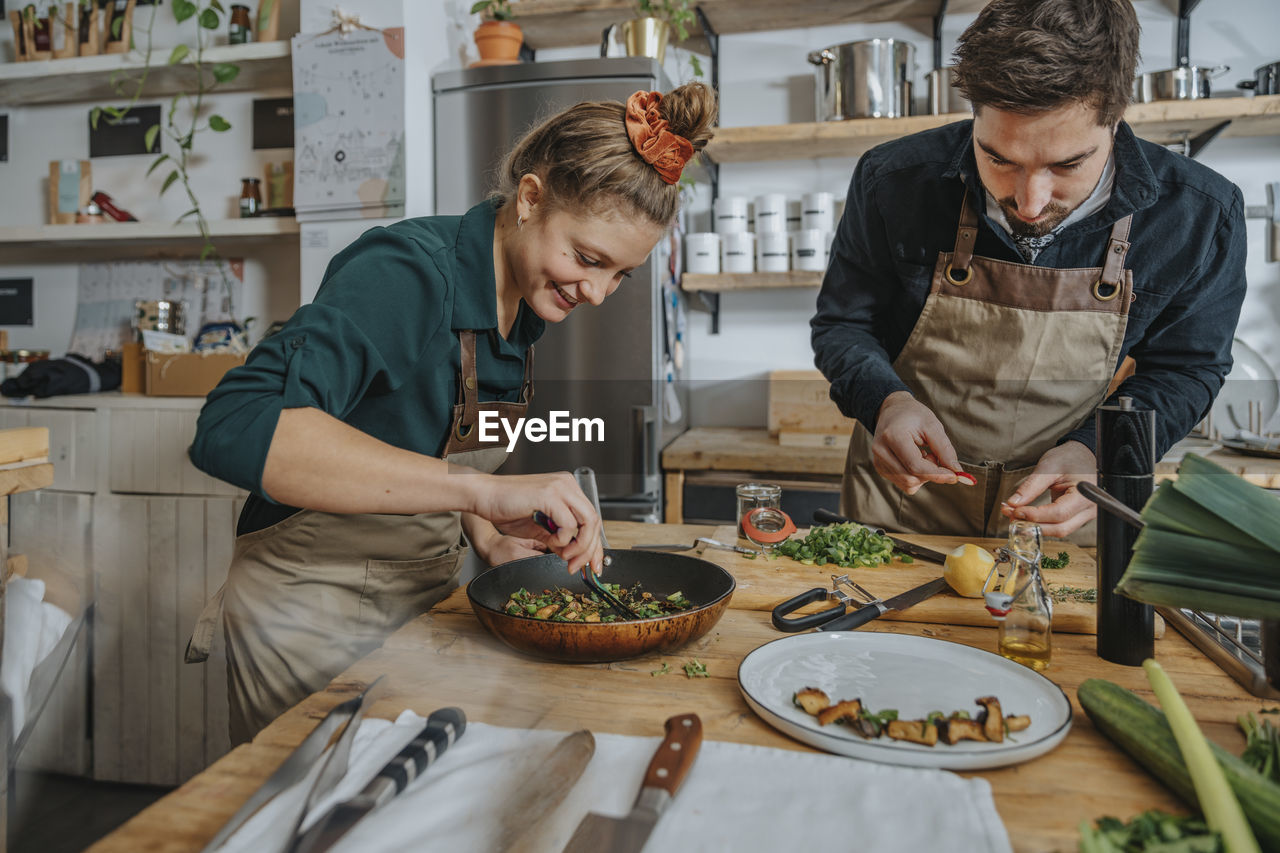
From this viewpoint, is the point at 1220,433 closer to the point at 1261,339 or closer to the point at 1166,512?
the point at 1261,339

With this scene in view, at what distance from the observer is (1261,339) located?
2.97 metres

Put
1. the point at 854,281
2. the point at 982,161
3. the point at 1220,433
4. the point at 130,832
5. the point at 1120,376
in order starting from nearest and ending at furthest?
the point at 130,832, the point at 982,161, the point at 854,281, the point at 1120,376, the point at 1220,433

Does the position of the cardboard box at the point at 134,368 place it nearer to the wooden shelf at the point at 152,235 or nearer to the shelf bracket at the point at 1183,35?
the wooden shelf at the point at 152,235

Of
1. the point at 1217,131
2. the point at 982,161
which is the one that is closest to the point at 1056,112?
the point at 982,161

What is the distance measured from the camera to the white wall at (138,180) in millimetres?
3188

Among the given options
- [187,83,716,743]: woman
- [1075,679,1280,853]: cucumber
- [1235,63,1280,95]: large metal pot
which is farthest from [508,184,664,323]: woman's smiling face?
[1235,63,1280,95]: large metal pot

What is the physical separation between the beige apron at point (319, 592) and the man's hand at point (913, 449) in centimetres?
64

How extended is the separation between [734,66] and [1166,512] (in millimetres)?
2963

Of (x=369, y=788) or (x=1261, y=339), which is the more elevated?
(x=1261, y=339)

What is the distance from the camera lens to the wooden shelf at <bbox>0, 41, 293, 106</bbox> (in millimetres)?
2863

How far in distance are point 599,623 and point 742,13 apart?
2.82 meters

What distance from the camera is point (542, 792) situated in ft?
2.09

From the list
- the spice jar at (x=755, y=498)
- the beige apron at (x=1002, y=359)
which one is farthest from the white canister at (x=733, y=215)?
the spice jar at (x=755, y=498)

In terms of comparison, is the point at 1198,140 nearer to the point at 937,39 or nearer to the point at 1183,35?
the point at 1183,35
